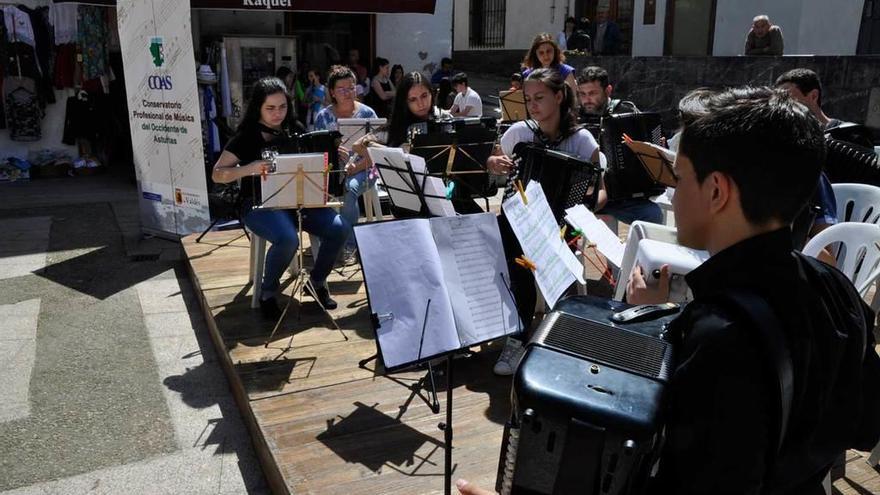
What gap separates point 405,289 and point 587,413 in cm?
189

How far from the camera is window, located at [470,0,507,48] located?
19906 mm

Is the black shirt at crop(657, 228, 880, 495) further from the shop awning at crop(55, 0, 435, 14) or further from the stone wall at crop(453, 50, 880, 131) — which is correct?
the stone wall at crop(453, 50, 880, 131)

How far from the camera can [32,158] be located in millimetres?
9688

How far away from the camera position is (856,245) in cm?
318

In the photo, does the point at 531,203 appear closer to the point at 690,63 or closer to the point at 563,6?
the point at 690,63

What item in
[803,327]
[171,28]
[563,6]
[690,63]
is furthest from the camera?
[563,6]

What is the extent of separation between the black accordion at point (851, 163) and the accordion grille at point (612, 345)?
11.4ft

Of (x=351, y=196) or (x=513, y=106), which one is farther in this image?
(x=513, y=106)

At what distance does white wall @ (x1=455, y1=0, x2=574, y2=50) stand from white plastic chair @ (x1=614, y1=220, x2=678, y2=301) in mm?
15701

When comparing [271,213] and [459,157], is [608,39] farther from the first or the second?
[271,213]

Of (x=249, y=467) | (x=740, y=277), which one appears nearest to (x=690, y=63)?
(x=249, y=467)

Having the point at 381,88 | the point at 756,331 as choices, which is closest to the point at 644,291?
the point at 756,331

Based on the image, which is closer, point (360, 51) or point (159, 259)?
point (159, 259)

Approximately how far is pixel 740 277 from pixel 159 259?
229 inches
